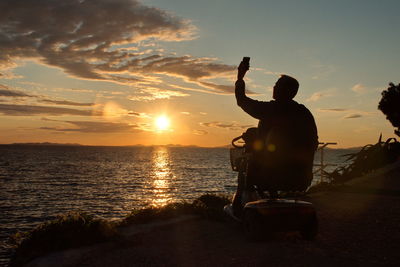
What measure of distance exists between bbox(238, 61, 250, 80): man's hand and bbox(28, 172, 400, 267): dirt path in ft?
6.58

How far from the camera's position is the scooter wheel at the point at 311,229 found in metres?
4.79

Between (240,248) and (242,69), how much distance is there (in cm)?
208

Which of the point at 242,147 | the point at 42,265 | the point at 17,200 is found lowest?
the point at 17,200

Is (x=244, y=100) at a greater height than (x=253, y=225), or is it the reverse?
(x=244, y=100)

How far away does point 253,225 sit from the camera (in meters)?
4.63

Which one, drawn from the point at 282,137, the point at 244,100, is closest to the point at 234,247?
the point at 282,137

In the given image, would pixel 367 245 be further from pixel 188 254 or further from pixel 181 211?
pixel 181 211

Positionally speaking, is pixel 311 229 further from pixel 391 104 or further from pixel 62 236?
pixel 391 104

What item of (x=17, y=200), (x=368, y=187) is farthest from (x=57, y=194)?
(x=368, y=187)

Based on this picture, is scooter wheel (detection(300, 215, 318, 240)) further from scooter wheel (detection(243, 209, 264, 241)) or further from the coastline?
scooter wheel (detection(243, 209, 264, 241))

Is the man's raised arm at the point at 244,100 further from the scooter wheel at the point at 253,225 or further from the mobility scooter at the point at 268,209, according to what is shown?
the scooter wheel at the point at 253,225

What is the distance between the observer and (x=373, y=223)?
6.02 m

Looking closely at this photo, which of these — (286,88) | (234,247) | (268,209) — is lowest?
(234,247)

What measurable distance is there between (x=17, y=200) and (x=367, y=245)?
1304 inches
